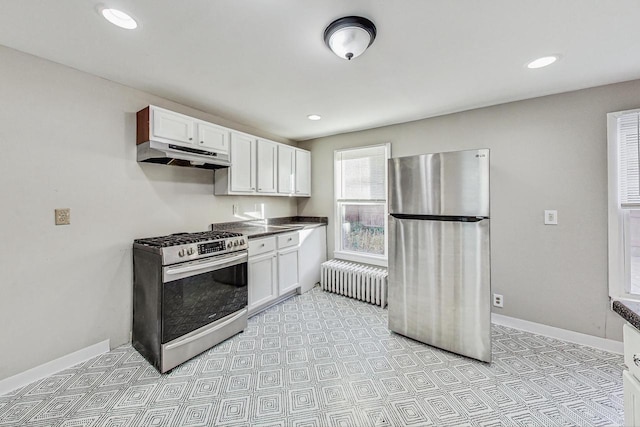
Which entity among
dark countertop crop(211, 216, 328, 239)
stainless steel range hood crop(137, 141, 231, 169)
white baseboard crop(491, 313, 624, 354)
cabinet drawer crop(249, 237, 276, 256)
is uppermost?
stainless steel range hood crop(137, 141, 231, 169)

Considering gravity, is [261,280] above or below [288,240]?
below

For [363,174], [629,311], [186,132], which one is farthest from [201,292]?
[363,174]

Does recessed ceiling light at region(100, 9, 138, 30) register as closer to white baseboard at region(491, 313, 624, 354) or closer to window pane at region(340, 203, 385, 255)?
window pane at region(340, 203, 385, 255)

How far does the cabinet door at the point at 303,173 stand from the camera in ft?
12.9

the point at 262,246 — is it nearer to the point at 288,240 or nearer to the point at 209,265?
the point at 288,240

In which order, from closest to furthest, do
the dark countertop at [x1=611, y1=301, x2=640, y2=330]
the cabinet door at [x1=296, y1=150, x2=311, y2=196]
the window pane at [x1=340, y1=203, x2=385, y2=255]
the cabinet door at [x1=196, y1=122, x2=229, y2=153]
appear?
the dark countertop at [x1=611, y1=301, x2=640, y2=330] < the cabinet door at [x1=196, y1=122, x2=229, y2=153] < the window pane at [x1=340, y1=203, x2=385, y2=255] < the cabinet door at [x1=296, y1=150, x2=311, y2=196]

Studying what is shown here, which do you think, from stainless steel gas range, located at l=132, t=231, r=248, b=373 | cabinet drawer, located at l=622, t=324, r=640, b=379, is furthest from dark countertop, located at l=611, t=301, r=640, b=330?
stainless steel gas range, located at l=132, t=231, r=248, b=373

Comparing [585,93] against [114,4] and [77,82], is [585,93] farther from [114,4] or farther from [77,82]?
[77,82]

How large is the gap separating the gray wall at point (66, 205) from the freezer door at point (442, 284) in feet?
8.12

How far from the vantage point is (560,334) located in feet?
7.97

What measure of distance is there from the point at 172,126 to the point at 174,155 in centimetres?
34

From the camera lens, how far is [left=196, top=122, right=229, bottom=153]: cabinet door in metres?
2.56

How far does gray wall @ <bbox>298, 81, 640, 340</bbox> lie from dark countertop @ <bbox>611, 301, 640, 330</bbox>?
1.84 meters

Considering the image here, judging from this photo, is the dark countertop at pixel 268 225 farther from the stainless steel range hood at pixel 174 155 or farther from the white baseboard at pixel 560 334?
the white baseboard at pixel 560 334
